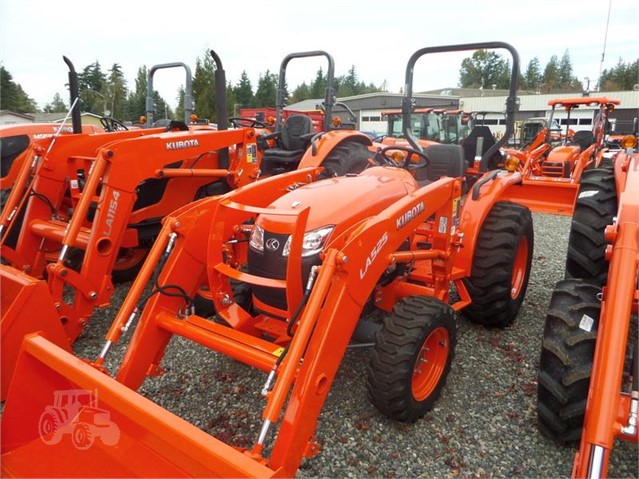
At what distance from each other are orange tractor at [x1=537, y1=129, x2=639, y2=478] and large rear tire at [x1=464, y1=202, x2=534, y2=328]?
39cm

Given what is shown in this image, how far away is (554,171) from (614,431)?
8714 millimetres

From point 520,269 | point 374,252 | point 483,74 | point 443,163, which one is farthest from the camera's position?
point 483,74

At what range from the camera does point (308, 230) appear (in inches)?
104

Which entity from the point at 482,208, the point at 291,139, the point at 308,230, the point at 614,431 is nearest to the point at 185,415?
the point at 308,230

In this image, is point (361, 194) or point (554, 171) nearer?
point (361, 194)

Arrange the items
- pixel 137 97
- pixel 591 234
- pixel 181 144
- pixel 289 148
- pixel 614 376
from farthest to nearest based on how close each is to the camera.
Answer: pixel 137 97, pixel 289 148, pixel 181 144, pixel 591 234, pixel 614 376

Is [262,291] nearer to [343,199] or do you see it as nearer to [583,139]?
[343,199]

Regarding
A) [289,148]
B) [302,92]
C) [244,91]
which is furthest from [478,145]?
[302,92]

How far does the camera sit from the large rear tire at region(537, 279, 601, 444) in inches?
90.7

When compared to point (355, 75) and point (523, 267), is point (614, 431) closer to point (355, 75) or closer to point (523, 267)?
point (523, 267)

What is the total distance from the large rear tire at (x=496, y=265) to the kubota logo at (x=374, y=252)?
4.55 feet

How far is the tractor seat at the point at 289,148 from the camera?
656 centimetres

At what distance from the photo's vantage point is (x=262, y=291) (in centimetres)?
277

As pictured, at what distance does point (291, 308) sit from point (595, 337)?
1.47 metres
